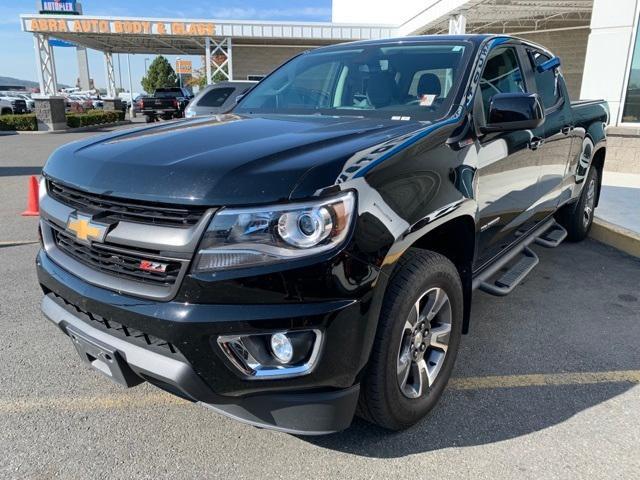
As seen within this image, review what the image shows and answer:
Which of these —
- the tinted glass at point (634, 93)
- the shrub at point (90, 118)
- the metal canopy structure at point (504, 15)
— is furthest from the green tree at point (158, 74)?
the tinted glass at point (634, 93)

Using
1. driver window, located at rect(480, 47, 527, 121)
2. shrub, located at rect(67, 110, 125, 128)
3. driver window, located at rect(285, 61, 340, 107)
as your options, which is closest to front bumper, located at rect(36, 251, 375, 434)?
driver window, located at rect(480, 47, 527, 121)

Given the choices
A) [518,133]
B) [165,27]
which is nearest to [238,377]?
[518,133]

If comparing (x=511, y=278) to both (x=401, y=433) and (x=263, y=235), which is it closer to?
(x=401, y=433)

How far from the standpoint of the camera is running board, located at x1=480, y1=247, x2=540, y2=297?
10.9ft

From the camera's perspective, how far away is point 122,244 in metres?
2.07

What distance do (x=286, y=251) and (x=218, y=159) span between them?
0.51 meters

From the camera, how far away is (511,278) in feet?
11.8

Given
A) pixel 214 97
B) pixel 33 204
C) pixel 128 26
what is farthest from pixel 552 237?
pixel 128 26

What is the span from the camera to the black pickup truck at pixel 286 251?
1901 millimetres

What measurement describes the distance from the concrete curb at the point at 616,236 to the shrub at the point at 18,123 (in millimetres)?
21806

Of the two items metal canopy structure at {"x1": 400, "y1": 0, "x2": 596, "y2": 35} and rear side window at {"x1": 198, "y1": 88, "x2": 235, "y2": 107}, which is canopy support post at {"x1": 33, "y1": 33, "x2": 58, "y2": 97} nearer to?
metal canopy structure at {"x1": 400, "y1": 0, "x2": 596, "y2": 35}

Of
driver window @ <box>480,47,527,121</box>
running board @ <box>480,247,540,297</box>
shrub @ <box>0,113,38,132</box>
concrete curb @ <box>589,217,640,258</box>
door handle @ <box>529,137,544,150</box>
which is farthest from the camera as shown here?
shrub @ <box>0,113,38,132</box>

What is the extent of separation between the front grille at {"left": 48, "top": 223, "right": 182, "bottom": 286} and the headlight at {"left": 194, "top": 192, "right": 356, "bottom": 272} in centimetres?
17

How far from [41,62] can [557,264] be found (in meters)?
29.5
